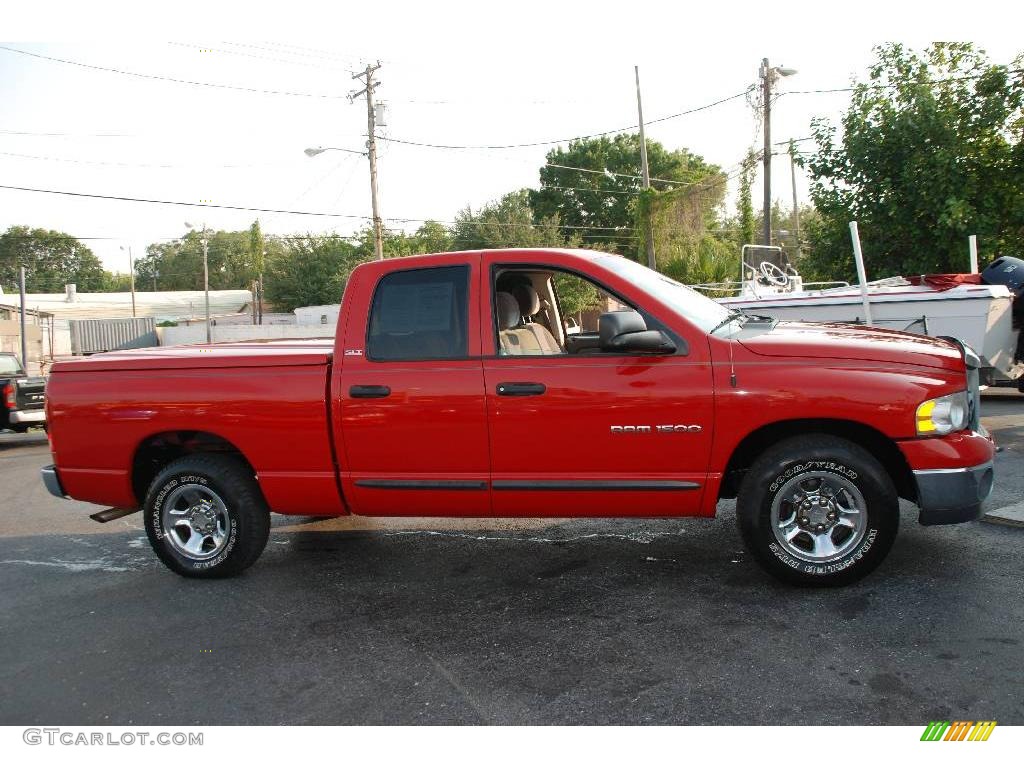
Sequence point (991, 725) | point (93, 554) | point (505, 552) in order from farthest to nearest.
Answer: point (93, 554)
point (505, 552)
point (991, 725)

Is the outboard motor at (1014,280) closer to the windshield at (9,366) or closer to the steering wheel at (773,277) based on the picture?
the steering wheel at (773,277)

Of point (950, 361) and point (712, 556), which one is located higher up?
point (950, 361)

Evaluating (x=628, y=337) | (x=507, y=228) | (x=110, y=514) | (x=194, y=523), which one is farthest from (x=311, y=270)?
(x=628, y=337)

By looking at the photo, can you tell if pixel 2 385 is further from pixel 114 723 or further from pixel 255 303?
pixel 255 303

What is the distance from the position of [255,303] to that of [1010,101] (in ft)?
146

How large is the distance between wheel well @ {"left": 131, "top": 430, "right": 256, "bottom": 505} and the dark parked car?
9.08 metres

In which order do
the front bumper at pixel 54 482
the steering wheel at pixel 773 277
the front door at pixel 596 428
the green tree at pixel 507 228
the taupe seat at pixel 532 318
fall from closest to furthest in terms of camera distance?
the front door at pixel 596 428, the taupe seat at pixel 532 318, the front bumper at pixel 54 482, the steering wheel at pixel 773 277, the green tree at pixel 507 228

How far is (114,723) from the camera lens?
3381 millimetres

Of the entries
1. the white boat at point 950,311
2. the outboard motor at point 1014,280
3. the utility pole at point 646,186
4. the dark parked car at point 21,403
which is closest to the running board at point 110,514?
the white boat at point 950,311

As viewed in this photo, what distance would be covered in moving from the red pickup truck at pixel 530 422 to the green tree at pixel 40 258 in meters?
85.9

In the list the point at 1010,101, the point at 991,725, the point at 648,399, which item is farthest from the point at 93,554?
the point at 1010,101

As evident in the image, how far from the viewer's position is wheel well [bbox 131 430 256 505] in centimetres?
533

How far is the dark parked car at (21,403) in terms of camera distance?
13.2m

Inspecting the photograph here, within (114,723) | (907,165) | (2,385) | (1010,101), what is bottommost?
(114,723)
